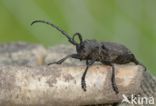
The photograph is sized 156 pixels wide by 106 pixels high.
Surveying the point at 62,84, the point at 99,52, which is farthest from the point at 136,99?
the point at 62,84

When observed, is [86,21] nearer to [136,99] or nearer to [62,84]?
[136,99]

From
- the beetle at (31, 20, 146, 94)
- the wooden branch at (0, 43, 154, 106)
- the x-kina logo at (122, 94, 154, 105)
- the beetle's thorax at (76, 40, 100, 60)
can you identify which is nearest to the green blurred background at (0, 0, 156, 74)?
the beetle at (31, 20, 146, 94)

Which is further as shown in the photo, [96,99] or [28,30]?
[28,30]

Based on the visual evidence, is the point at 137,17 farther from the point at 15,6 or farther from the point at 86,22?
the point at 15,6

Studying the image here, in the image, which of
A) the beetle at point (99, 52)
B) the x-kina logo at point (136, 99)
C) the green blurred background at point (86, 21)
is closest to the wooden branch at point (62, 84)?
the x-kina logo at point (136, 99)

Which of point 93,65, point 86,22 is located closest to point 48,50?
point 93,65

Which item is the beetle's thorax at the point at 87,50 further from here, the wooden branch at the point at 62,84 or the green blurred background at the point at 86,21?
the green blurred background at the point at 86,21
